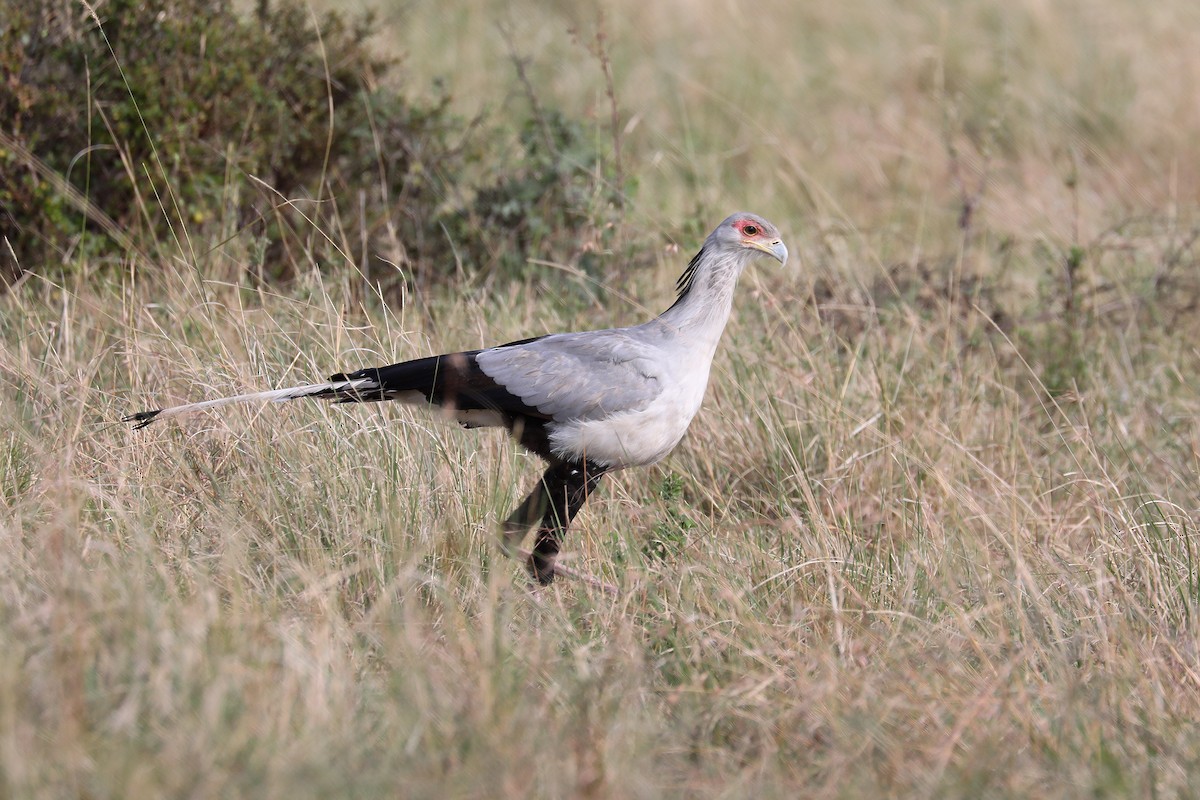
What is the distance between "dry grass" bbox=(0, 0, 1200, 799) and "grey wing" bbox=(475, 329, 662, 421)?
0.32 meters

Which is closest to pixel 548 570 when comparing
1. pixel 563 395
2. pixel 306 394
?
pixel 563 395

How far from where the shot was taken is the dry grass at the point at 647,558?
265cm

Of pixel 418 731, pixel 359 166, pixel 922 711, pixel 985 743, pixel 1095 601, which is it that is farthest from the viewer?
pixel 359 166

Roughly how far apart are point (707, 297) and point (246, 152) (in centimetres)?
242

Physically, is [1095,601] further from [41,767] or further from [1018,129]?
[1018,129]

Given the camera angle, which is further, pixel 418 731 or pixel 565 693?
pixel 565 693

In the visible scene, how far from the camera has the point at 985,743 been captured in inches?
111

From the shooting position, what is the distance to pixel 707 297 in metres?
4.15

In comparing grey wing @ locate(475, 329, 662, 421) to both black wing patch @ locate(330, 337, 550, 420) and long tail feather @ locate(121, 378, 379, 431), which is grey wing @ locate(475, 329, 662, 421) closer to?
black wing patch @ locate(330, 337, 550, 420)

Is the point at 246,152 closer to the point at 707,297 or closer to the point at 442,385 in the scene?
the point at 442,385

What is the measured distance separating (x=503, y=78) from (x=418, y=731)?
259 inches

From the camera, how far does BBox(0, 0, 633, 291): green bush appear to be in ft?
17.5

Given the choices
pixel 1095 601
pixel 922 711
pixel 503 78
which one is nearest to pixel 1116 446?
pixel 1095 601

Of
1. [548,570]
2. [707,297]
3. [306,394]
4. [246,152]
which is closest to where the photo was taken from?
[306,394]
